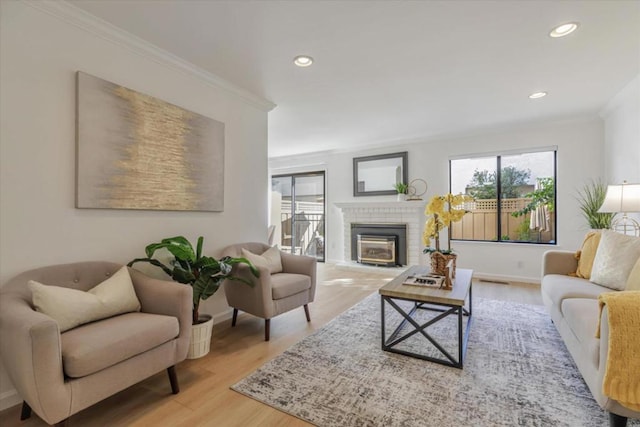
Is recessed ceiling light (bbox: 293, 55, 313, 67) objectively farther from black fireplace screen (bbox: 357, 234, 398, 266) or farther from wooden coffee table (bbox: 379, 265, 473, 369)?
black fireplace screen (bbox: 357, 234, 398, 266)

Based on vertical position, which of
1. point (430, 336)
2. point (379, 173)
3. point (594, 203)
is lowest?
point (430, 336)

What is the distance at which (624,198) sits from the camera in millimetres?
2637

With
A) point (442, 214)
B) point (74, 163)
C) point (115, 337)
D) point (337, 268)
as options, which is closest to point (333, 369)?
point (115, 337)

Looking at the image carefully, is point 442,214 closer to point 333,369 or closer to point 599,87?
point 333,369

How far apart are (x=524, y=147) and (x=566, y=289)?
3.02 m

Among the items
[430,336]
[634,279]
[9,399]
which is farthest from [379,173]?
[9,399]

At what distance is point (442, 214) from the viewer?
2.54 metres

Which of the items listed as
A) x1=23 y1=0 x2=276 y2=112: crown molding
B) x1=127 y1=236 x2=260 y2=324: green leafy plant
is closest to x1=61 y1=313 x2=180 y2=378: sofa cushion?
x1=127 y1=236 x2=260 y2=324: green leafy plant

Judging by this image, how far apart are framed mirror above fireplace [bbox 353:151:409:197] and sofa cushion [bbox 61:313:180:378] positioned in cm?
456

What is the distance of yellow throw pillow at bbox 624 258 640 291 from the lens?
187 cm

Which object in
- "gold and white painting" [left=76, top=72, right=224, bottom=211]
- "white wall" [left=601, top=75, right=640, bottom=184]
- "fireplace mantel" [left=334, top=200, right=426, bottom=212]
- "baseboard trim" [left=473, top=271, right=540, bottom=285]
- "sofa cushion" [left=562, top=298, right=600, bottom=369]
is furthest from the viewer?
"fireplace mantel" [left=334, top=200, right=426, bottom=212]

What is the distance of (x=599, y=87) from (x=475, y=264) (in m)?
2.82

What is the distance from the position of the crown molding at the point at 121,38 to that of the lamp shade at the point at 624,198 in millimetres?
3793

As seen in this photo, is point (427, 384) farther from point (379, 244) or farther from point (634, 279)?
point (379, 244)
